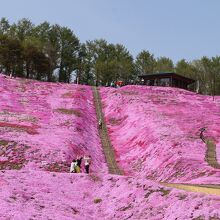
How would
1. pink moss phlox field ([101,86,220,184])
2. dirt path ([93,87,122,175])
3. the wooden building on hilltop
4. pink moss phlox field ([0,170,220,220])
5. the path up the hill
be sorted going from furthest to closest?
1. the wooden building on hilltop
2. dirt path ([93,87,122,175])
3. pink moss phlox field ([101,86,220,184])
4. the path up the hill
5. pink moss phlox field ([0,170,220,220])

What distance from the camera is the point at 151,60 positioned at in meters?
148

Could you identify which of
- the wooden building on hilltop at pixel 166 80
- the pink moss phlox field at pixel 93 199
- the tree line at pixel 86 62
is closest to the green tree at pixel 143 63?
the tree line at pixel 86 62

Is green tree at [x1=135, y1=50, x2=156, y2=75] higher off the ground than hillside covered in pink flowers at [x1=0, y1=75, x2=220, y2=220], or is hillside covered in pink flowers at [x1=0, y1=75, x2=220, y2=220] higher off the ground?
green tree at [x1=135, y1=50, x2=156, y2=75]

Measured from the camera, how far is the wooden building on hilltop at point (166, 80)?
106750 mm

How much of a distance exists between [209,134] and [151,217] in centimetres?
3247

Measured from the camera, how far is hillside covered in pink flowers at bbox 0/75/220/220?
2702 centimetres

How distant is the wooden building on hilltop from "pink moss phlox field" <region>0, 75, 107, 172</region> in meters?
19.3

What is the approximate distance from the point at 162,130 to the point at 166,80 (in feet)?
168

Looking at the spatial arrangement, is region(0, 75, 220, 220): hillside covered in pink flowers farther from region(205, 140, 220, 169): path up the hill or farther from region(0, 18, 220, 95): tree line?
region(0, 18, 220, 95): tree line

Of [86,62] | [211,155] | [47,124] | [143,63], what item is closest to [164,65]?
[143,63]

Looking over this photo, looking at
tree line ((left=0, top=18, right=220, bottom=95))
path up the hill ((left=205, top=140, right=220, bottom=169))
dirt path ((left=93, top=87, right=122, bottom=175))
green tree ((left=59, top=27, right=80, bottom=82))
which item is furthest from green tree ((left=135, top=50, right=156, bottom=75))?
path up the hill ((left=205, top=140, right=220, bottom=169))

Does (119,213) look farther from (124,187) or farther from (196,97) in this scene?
(196,97)

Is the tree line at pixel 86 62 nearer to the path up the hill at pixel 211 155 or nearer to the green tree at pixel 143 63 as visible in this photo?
the green tree at pixel 143 63

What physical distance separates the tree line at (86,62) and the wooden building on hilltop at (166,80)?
2176 cm
